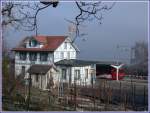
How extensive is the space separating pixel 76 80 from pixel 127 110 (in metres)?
0.48

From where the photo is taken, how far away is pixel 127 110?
252cm

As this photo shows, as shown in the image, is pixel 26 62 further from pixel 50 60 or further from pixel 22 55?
pixel 50 60

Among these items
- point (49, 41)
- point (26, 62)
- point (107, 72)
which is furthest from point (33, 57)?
point (107, 72)

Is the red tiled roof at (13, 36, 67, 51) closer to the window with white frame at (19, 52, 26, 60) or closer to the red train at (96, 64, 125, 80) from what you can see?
the window with white frame at (19, 52, 26, 60)

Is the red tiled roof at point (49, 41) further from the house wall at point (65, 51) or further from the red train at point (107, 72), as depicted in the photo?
the red train at point (107, 72)

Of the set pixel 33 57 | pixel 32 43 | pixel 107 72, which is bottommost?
pixel 107 72

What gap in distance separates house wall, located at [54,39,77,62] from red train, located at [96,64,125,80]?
213 millimetres

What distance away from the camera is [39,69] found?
8.82 ft

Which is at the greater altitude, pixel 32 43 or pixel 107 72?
pixel 32 43

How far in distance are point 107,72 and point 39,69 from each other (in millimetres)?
511

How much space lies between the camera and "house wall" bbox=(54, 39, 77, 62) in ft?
8.35


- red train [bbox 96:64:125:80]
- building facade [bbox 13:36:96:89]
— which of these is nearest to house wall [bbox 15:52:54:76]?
building facade [bbox 13:36:96:89]

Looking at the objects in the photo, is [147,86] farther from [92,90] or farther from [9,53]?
[9,53]

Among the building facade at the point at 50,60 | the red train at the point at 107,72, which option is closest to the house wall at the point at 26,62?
the building facade at the point at 50,60
